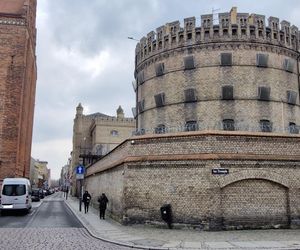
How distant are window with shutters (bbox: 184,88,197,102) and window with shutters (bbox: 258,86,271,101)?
16.4 feet

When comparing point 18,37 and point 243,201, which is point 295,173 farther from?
point 18,37

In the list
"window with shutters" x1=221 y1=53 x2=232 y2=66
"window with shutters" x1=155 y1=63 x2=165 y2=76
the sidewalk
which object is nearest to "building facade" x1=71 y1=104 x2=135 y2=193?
Result: "window with shutters" x1=155 y1=63 x2=165 y2=76

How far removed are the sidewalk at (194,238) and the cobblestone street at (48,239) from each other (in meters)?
0.61

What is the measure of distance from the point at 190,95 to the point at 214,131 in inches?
472

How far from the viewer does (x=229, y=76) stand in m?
29.0

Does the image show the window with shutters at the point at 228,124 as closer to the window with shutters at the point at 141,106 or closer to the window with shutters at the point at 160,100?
the window with shutters at the point at 160,100

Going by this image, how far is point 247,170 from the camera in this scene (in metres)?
17.7

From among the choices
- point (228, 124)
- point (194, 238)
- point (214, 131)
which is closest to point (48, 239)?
point (194, 238)

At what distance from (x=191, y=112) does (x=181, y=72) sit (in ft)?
11.5

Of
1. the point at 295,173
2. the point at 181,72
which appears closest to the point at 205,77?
the point at 181,72

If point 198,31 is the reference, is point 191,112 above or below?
below

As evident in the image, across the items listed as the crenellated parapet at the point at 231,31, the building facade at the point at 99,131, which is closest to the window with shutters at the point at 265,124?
the crenellated parapet at the point at 231,31

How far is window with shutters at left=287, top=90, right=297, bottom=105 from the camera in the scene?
29984 millimetres

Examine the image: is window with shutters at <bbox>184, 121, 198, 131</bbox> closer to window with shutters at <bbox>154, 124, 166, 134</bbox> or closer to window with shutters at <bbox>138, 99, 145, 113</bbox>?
window with shutters at <bbox>154, 124, 166, 134</bbox>
